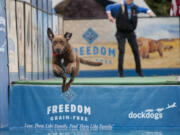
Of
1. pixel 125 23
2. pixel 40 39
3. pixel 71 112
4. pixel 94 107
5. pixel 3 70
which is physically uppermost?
pixel 125 23

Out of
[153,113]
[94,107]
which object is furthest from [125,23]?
[153,113]

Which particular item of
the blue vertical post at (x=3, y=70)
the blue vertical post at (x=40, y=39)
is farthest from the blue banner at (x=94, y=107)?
the blue vertical post at (x=40, y=39)

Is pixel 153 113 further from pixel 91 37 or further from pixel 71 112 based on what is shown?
pixel 91 37

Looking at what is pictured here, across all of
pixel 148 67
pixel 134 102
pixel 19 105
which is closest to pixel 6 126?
pixel 19 105

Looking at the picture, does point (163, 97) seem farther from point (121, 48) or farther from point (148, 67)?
point (148, 67)

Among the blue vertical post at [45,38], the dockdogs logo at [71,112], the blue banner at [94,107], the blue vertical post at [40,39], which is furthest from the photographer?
the blue vertical post at [45,38]

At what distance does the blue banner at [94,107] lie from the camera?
9664mm

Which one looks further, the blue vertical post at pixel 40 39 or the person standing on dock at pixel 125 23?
the person standing on dock at pixel 125 23

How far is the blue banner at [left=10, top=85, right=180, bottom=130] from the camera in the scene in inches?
380

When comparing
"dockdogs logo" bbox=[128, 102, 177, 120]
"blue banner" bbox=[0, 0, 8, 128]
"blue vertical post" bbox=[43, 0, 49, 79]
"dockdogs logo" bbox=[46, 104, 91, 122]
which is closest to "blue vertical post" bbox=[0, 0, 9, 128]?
"blue banner" bbox=[0, 0, 8, 128]

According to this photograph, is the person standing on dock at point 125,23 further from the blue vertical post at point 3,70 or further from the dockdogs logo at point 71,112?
the blue vertical post at point 3,70

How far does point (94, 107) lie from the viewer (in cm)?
986

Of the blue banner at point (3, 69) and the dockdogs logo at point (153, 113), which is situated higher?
the blue banner at point (3, 69)

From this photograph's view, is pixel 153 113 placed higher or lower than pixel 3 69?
lower
